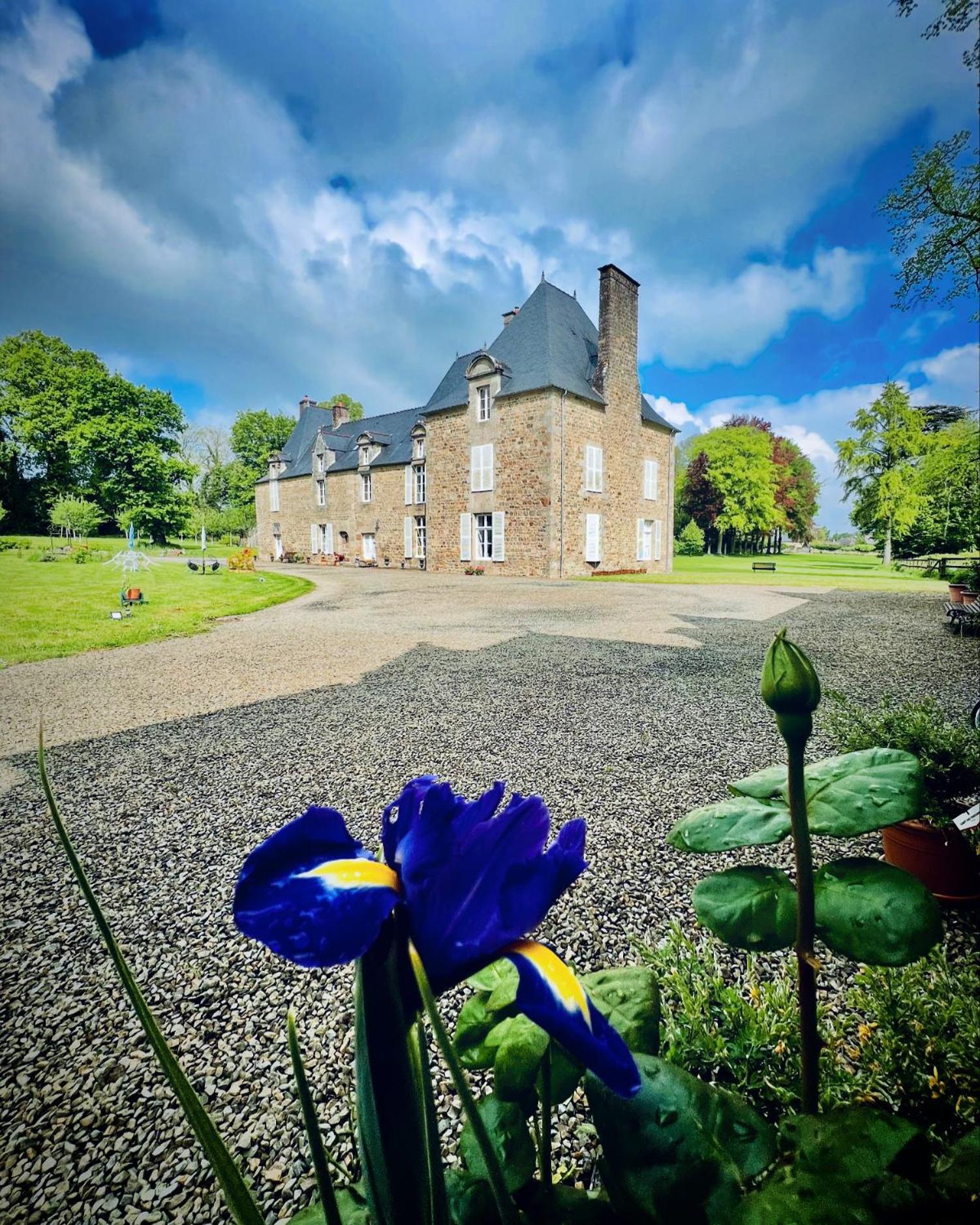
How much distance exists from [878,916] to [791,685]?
0.89 ft

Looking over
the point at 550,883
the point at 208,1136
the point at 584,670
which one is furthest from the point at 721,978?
the point at 584,670

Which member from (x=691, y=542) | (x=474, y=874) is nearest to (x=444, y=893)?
(x=474, y=874)

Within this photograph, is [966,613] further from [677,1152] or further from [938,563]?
[938,563]

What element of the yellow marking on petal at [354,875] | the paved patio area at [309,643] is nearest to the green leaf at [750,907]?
the yellow marking on petal at [354,875]

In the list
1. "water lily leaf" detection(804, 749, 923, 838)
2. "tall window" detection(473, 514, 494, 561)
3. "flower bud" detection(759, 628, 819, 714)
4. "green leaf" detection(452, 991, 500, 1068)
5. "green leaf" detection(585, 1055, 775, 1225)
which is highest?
"tall window" detection(473, 514, 494, 561)

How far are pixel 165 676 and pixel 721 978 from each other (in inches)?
237

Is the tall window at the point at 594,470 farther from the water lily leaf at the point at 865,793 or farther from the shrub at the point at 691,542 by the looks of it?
the shrub at the point at 691,542

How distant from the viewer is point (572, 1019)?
1.42 feet

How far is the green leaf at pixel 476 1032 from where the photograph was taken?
72cm

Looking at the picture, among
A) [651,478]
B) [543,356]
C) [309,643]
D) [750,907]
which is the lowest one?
[309,643]

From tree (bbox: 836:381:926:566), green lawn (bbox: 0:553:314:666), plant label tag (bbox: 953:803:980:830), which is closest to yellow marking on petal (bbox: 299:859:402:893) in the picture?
plant label tag (bbox: 953:803:980:830)

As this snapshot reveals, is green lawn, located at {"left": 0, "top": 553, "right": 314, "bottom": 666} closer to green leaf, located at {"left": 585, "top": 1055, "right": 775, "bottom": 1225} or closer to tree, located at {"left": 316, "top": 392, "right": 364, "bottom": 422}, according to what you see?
green leaf, located at {"left": 585, "top": 1055, "right": 775, "bottom": 1225}

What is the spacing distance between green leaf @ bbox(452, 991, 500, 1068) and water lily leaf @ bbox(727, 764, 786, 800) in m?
0.45

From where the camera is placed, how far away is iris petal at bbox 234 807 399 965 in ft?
1.44
